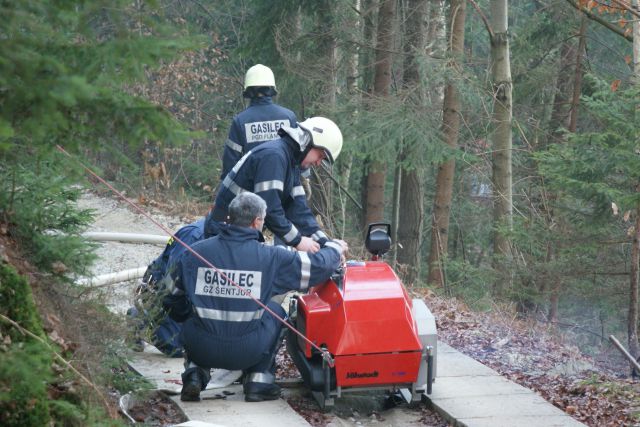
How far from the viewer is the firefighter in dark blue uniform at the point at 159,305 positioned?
685cm

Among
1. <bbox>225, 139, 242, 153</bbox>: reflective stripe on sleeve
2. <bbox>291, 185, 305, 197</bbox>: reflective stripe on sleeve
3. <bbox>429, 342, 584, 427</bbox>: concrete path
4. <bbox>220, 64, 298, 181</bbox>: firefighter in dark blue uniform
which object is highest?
<bbox>220, 64, 298, 181</bbox>: firefighter in dark blue uniform

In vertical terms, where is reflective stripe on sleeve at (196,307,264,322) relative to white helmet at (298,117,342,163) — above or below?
below

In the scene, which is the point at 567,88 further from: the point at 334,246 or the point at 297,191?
the point at 334,246

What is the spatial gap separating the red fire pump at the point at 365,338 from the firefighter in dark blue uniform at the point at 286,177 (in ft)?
2.34

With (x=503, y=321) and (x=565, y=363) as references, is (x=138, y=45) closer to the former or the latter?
(x=565, y=363)

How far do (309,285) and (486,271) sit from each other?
10.7 metres

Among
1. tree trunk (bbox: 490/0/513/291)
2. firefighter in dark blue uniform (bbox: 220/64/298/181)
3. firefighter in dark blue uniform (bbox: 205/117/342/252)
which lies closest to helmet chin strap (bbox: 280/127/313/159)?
firefighter in dark blue uniform (bbox: 205/117/342/252)

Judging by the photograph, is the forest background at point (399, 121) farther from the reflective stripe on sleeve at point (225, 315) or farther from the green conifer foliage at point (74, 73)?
the reflective stripe on sleeve at point (225, 315)

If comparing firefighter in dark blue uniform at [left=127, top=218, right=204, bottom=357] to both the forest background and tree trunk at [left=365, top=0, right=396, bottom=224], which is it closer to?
the forest background

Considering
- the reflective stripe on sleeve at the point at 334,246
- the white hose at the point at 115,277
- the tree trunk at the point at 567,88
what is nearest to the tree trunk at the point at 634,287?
the reflective stripe on sleeve at the point at 334,246

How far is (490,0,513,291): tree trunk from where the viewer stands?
1828cm

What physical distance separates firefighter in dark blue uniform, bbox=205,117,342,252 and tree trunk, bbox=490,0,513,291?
36.0 feet

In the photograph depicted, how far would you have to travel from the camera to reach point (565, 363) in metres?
8.54

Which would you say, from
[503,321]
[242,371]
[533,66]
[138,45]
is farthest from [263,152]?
[533,66]
